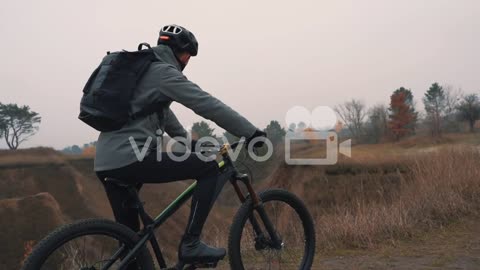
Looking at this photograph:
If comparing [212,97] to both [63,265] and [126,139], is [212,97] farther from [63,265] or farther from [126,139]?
[63,265]

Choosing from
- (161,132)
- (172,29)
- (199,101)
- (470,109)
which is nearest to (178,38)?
(172,29)

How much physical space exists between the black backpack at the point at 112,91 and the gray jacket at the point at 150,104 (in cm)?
5

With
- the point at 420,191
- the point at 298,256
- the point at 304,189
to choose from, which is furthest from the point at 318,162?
the point at 298,256

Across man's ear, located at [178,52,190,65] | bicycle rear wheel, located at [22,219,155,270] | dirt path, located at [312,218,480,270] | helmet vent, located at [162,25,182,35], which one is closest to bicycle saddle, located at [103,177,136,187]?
bicycle rear wheel, located at [22,219,155,270]

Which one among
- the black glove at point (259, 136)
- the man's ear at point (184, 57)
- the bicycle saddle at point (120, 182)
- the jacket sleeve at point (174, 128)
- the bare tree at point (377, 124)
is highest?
the bare tree at point (377, 124)

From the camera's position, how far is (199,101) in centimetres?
253

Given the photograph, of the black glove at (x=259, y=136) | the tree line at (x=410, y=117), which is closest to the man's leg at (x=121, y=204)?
the black glove at (x=259, y=136)

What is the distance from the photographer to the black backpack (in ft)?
7.89

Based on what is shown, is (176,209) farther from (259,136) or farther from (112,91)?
(112,91)

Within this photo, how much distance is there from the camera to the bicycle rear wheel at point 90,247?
2.20 metres

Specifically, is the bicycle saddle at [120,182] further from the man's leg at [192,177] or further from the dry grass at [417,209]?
the dry grass at [417,209]

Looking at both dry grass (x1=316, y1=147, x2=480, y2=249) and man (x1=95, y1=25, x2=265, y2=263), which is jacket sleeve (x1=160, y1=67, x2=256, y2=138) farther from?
dry grass (x1=316, y1=147, x2=480, y2=249)

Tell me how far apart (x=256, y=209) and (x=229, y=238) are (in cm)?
29

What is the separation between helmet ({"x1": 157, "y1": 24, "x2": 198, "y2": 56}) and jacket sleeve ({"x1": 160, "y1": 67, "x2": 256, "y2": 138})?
0.26 metres
